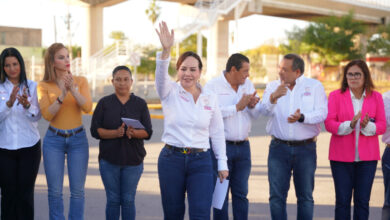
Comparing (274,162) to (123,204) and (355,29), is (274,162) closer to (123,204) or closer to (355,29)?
(123,204)

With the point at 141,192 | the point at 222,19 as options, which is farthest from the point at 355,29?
the point at 141,192

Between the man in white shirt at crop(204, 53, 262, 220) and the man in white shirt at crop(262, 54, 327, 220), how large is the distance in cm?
26

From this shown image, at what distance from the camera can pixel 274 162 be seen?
5.44 m

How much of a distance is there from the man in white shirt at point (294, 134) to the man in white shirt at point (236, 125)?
264 mm

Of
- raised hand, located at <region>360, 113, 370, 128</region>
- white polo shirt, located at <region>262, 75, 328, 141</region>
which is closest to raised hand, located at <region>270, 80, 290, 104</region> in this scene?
white polo shirt, located at <region>262, 75, 328, 141</region>

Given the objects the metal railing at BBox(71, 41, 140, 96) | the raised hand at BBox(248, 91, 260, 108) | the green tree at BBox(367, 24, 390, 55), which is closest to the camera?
the raised hand at BBox(248, 91, 260, 108)

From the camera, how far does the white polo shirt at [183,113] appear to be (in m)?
4.29

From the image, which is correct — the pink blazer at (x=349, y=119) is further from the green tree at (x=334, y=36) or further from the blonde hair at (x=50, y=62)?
the green tree at (x=334, y=36)

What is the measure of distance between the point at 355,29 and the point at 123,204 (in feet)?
160

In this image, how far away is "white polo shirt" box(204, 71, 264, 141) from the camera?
551 cm

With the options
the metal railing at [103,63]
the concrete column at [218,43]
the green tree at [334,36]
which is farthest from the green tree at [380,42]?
the metal railing at [103,63]

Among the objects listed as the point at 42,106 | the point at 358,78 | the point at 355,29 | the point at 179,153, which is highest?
the point at 355,29

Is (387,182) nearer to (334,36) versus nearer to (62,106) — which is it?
(62,106)

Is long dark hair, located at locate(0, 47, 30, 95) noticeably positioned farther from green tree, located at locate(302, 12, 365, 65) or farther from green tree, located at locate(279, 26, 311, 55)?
green tree, located at locate(279, 26, 311, 55)
